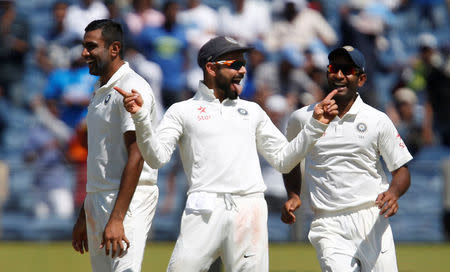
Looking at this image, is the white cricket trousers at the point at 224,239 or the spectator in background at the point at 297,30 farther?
the spectator in background at the point at 297,30

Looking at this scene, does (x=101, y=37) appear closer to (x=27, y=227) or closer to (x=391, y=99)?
(x=27, y=227)

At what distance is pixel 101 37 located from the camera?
568cm

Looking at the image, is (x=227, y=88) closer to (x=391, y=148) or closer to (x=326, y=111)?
(x=326, y=111)

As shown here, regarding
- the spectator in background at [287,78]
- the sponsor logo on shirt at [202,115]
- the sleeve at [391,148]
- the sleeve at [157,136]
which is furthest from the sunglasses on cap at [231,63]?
the spectator in background at [287,78]

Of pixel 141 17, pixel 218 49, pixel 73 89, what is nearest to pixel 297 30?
pixel 141 17

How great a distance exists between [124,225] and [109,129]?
0.59m

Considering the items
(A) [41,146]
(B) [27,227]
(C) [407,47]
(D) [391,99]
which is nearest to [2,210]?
(B) [27,227]

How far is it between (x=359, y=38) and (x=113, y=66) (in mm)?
9061

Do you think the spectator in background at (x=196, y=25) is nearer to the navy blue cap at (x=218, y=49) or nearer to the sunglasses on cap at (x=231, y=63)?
the navy blue cap at (x=218, y=49)

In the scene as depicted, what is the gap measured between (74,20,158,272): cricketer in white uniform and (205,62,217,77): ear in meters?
0.51

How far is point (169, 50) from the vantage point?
550 inches

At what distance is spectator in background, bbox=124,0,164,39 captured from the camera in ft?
46.4

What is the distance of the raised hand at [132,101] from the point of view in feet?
16.7

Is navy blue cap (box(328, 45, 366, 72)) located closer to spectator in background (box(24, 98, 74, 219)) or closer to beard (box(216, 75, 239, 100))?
beard (box(216, 75, 239, 100))
